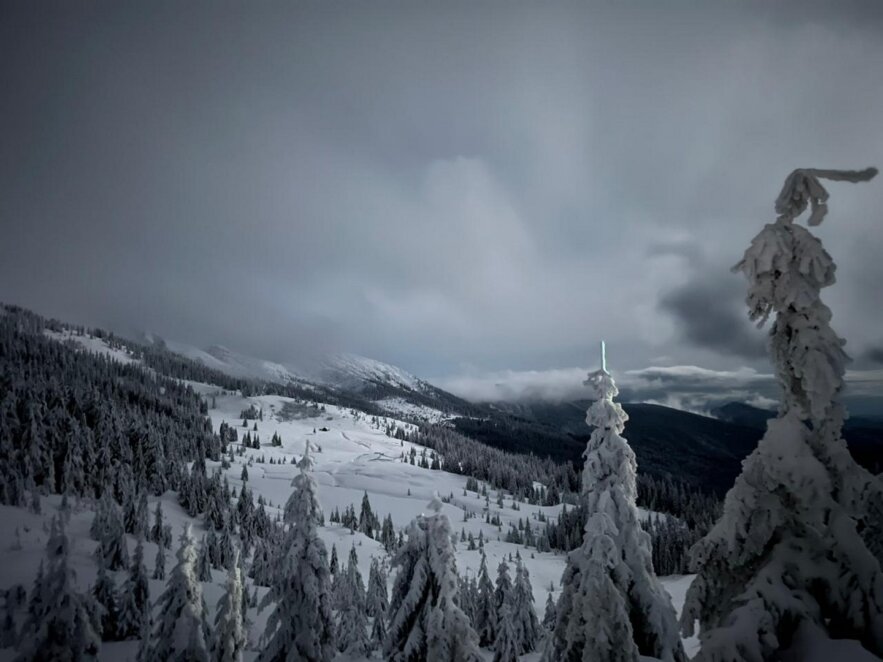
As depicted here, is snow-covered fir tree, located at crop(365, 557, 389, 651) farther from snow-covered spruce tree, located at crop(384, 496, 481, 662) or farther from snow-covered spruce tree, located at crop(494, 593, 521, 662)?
snow-covered spruce tree, located at crop(384, 496, 481, 662)

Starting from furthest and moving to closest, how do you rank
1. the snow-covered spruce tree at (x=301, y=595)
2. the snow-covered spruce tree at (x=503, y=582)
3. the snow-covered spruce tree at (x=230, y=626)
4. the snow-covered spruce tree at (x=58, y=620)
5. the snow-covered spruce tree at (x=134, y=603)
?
the snow-covered spruce tree at (x=503, y=582), the snow-covered spruce tree at (x=134, y=603), the snow-covered spruce tree at (x=230, y=626), the snow-covered spruce tree at (x=58, y=620), the snow-covered spruce tree at (x=301, y=595)

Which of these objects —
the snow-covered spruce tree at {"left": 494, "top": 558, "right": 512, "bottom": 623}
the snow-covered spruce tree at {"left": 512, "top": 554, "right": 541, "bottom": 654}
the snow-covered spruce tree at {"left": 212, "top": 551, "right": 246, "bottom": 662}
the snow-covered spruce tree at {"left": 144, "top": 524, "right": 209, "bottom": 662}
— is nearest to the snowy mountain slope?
the snow-covered spruce tree at {"left": 144, "top": 524, "right": 209, "bottom": 662}

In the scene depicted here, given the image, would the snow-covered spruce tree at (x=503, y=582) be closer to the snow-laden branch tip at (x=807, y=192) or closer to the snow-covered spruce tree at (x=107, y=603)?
the snow-covered spruce tree at (x=107, y=603)

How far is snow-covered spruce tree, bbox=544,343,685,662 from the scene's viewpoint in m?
11.4

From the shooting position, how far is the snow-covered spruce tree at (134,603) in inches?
1464

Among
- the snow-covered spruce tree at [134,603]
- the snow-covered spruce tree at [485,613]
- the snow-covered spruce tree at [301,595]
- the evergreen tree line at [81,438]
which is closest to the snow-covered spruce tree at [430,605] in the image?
the snow-covered spruce tree at [301,595]

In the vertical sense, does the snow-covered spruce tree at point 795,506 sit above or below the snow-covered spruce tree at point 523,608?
above

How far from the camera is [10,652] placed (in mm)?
32406

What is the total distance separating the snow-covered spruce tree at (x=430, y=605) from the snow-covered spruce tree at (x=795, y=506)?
1158cm

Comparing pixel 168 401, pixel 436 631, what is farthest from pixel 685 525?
pixel 168 401

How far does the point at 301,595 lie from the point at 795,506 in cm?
1829

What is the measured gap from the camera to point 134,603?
123 feet

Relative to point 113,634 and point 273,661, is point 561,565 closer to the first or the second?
point 113,634

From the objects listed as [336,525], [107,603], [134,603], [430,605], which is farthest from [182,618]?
[336,525]
